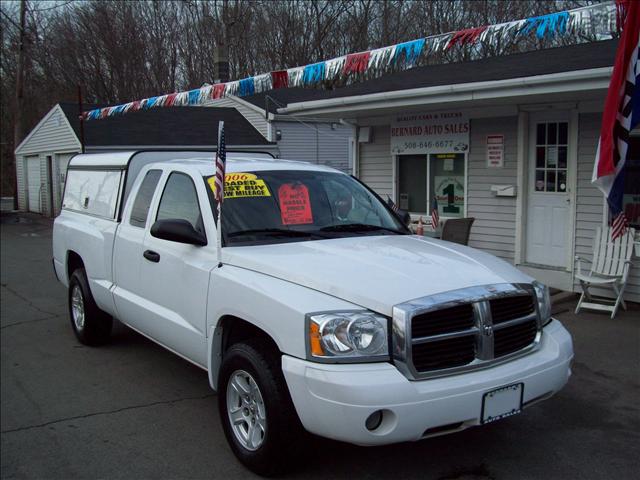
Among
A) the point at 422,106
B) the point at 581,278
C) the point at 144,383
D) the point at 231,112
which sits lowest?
the point at 144,383

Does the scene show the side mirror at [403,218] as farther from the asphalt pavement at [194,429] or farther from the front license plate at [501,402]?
the front license plate at [501,402]

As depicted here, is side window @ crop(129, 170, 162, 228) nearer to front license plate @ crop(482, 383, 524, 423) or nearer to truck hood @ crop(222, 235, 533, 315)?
truck hood @ crop(222, 235, 533, 315)

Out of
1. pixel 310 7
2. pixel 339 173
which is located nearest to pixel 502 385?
pixel 339 173

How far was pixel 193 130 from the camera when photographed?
74.4 feet

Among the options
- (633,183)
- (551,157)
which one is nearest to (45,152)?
(551,157)

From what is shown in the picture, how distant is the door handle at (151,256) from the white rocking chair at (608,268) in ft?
17.0

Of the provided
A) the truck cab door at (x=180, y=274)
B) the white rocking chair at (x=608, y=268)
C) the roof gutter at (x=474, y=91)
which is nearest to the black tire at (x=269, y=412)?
the truck cab door at (x=180, y=274)

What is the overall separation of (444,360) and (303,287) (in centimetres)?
87

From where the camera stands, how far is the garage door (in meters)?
25.4

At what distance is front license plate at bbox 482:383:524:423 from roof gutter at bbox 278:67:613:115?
4.72 metres

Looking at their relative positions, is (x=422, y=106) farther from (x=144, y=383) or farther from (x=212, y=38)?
(x=212, y=38)

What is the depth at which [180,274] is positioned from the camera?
457cm

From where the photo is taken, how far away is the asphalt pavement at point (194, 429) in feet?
12.7

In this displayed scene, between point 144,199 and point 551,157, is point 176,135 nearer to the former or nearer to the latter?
point 551,157
